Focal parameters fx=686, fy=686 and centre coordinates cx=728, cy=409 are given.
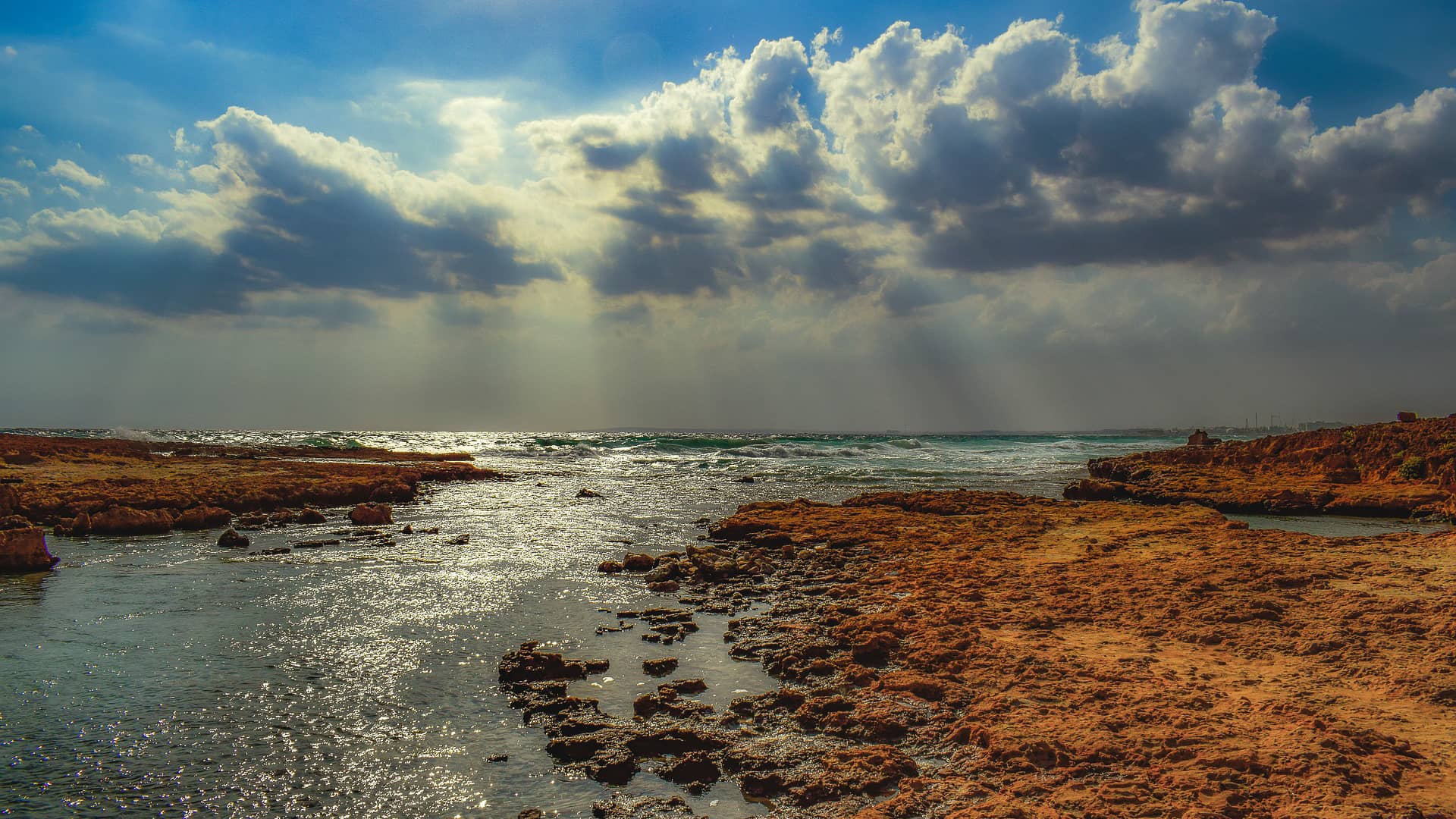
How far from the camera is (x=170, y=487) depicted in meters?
17.3

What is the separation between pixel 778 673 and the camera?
236 inches

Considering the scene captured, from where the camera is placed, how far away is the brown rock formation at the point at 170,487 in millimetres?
14164

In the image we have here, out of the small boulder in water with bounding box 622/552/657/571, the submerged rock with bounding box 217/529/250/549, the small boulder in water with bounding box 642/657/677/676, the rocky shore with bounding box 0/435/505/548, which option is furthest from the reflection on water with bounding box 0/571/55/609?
the small boulder in water with bounding box 642/657/677/676

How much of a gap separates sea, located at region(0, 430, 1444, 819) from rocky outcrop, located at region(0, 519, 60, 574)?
513 millimetres

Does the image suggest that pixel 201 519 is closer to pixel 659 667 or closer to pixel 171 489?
pixel 171 489

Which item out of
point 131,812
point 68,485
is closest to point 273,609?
point 131,812

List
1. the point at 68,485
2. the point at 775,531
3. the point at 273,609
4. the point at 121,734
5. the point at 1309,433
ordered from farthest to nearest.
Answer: the point at 1309,433 < the point at 68,485 < the point at 775,531 < the point at 273,609 < the point at 121,734

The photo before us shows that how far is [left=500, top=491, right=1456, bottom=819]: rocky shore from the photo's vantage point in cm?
382

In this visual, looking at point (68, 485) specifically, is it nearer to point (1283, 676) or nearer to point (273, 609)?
point (273, 609)

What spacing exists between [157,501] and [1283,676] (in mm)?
19792

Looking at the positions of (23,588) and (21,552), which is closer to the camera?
(23,588)

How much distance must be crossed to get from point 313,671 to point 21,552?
7.68 meters

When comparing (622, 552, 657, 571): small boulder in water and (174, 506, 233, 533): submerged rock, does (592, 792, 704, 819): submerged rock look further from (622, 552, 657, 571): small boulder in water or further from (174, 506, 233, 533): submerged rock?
(174, 506, 233, 533): submerged rock

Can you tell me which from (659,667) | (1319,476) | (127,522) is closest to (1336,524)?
(1319,476)
